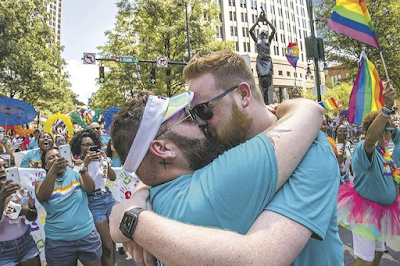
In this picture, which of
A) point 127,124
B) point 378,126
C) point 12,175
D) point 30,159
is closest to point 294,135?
point 127,124

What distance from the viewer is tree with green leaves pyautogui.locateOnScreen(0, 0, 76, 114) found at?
19.3 m

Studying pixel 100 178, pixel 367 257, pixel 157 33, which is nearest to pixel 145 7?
pixel 157 33

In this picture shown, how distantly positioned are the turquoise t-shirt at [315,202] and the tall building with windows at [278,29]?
46.9 metres

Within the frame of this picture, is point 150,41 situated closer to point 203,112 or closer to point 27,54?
point 27,54

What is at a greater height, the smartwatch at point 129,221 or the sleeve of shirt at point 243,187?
the sleeve of shirt at point 243,187

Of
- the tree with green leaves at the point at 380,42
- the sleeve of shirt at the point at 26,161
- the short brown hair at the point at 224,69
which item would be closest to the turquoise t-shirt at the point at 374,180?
the short brown hair at the point at 224,69

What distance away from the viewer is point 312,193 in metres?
1.06

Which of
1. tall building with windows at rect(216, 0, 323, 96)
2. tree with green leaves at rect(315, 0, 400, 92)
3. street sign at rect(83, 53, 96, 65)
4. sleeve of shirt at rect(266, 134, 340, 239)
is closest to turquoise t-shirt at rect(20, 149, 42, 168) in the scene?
sleeve of shirt at rect(266, 134, 340, 239)

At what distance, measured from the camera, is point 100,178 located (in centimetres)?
449

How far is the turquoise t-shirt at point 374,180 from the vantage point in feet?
11.4

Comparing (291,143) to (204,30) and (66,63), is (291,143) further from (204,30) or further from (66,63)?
(66,63)

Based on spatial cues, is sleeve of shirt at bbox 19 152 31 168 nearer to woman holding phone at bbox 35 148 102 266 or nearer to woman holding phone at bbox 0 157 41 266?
woman holding phone at bbox 0 157 41 266

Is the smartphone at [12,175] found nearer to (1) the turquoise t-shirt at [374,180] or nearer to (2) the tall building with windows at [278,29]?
(1) the turquoise t-shirt at [374,180]

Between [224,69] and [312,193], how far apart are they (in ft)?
2.30
